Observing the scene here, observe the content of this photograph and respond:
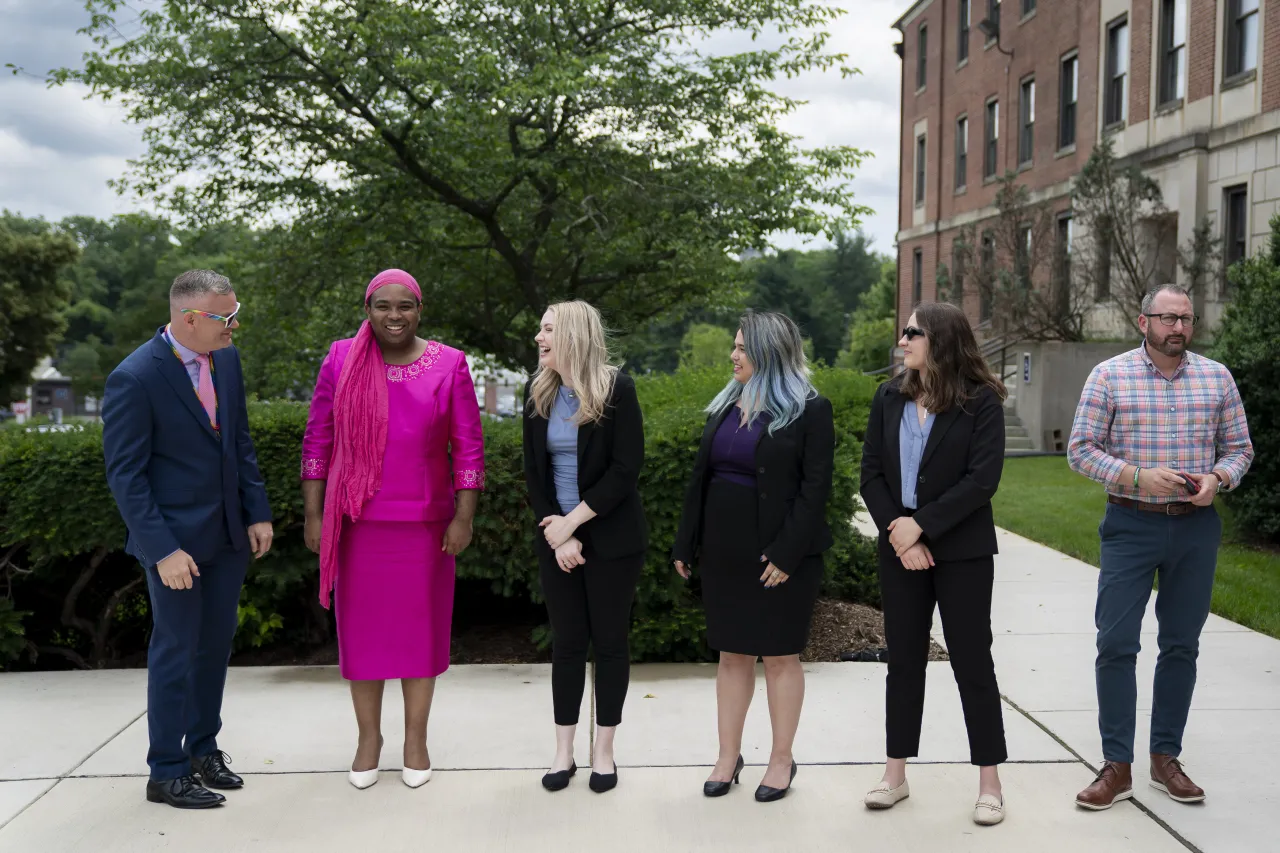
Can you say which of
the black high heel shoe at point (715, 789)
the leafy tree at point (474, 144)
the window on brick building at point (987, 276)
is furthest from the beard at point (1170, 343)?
the window on brick building at point (987, 276)

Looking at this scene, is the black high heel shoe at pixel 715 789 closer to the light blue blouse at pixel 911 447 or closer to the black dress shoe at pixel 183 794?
the light blue blouse at pixel 911 447

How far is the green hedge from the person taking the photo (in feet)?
20.9

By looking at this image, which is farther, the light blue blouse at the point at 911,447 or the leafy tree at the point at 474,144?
the leafy tree at the point at 474,144

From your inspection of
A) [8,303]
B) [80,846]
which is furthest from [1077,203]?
[8,303]

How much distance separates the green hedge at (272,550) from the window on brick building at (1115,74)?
20.8m

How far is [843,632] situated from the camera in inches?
287

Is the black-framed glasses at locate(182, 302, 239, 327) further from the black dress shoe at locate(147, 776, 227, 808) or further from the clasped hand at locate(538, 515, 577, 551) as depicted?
the black dress shoe at locate(147, 776, 227, 808)

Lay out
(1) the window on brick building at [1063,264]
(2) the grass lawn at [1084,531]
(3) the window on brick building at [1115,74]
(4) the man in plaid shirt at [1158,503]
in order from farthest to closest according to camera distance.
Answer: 1. (3) the window on brick building at [1115,74]
2. (1) the window on brick building at [1063,264]
3. (2) the grass lawn at [1084,531]
4. (4) the man in plaid shirt at [1158,503]

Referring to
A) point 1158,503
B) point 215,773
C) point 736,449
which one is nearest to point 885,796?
point 736,449

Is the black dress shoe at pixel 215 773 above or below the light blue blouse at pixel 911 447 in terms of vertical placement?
below

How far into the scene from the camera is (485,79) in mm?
15508

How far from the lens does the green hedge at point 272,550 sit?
6.36 m

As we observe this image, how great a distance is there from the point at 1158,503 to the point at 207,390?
12.3ft

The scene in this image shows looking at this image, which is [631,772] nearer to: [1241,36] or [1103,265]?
[1241,36]
